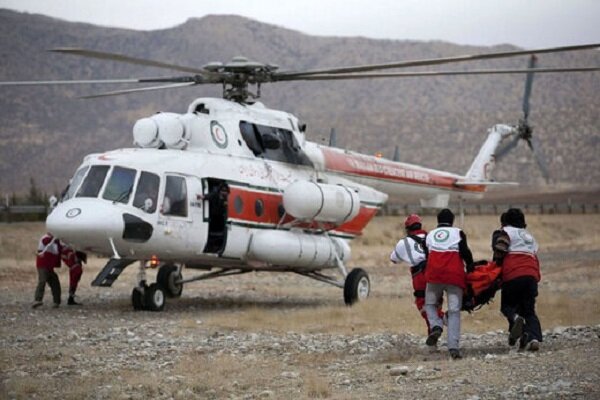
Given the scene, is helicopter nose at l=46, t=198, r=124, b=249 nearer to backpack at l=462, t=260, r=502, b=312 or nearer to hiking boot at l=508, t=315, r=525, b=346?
backpack at l=462, t=260, r=502, b=312

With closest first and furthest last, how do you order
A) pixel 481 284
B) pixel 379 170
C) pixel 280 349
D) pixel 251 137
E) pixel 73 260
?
pixel 481 284, pixel 280 349, pixel 73 260, pixel 251 137, pixel 379 170

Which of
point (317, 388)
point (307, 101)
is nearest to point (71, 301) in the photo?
point (317, 388)

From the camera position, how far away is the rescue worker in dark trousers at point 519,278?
1460cm

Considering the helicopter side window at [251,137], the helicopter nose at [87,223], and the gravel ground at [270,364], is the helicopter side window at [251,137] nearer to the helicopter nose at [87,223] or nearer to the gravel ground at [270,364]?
the helicopter nose at [87,223]

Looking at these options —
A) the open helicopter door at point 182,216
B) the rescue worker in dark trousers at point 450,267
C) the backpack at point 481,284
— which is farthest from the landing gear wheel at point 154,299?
the backpack at point 481,284

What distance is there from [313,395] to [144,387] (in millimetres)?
1821

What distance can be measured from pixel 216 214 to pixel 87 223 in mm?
3048

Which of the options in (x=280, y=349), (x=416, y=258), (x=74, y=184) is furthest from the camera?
→ (x=74, y=184)

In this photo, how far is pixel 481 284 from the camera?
581 inches

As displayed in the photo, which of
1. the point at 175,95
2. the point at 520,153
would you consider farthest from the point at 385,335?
the point at 175,95

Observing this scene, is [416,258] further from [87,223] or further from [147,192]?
[147,192]

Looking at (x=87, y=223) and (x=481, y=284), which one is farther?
(x=87, y=223)

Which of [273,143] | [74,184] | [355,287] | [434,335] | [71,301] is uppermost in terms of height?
[273,143]

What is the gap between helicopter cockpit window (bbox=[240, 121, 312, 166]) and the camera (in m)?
23.4
